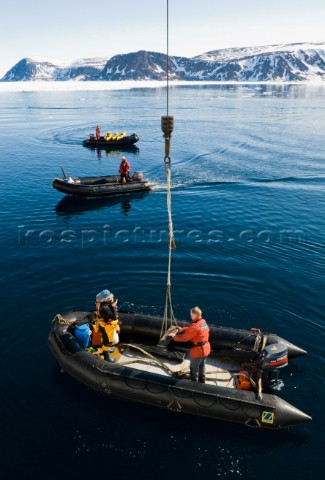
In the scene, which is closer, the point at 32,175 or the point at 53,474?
the point at 53,474

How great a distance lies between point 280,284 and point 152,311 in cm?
546

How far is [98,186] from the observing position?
25.2 meters

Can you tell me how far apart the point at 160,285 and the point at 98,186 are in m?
13.0

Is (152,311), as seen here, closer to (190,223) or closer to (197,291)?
(197,291)

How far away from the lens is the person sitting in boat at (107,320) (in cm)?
987

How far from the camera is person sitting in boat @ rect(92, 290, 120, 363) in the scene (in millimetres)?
9867

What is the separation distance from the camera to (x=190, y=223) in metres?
20.6

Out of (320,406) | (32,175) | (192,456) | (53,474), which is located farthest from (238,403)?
(32,175)

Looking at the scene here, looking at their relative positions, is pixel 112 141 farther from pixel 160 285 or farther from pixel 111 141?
pixel 160 285

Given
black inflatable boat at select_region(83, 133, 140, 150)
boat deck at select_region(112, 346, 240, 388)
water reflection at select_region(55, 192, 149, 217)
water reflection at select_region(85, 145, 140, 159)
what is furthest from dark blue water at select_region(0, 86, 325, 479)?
black inflatable boat at select_region(83, 133, 140, 150)

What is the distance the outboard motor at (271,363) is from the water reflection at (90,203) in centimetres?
1517

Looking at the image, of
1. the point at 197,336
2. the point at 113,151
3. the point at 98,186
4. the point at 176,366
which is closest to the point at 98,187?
the point at 98,186

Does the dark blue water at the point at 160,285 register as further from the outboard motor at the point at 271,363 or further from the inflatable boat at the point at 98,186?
the outboard motor at the point at 271,363

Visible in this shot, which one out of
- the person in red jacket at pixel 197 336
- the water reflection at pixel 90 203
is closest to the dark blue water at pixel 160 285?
the water reflection at pixel 90 203
